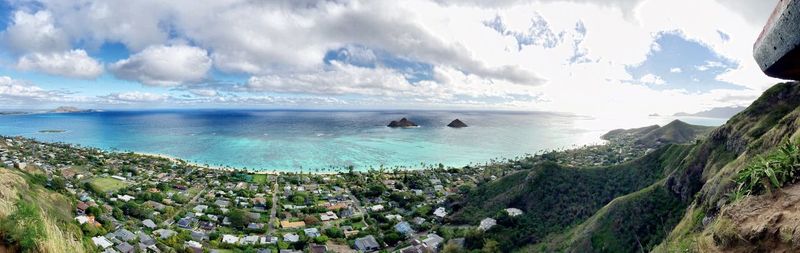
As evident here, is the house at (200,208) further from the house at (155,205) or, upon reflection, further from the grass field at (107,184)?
the grass field at (107,184)

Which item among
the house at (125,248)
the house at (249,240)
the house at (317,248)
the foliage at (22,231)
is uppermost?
the foliage at (22,231)

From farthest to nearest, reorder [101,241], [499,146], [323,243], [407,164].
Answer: [499,146] < [407,164] < [323,243] < [101,241]

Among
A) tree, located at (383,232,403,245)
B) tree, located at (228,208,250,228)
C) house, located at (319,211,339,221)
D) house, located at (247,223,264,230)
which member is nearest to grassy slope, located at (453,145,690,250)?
tree, located at (383,232,403,245)

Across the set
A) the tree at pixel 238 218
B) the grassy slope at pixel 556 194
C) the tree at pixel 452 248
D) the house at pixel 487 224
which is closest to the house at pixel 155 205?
the tree at pixel 238 218

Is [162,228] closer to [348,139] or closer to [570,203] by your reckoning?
[570,203]

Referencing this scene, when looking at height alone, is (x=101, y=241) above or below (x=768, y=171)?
below

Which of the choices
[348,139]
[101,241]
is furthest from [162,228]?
[348,139]

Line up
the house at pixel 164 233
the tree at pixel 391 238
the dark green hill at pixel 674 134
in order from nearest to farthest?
the house at pixel 164 233, the tree at pixel 391 238, the dark green hill at pixel 674 134

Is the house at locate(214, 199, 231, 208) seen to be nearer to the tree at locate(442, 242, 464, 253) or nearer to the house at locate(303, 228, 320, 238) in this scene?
the house at locate(303, 228, 320, 238)

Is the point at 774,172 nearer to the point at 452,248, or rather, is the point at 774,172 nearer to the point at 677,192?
the point at 677,192
